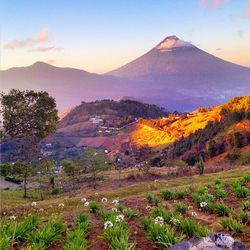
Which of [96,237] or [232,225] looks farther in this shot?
[96,237]

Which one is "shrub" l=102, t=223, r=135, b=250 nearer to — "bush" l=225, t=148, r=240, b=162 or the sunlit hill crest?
"bush" l=225, t=148, r=240, b=162

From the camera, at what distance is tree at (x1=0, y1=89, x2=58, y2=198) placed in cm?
4969

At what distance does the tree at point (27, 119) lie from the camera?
163 feet

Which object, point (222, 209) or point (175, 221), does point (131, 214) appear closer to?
point (175, 221)

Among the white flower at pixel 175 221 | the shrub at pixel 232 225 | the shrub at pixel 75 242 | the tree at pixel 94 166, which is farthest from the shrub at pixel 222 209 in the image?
the tree at pixel 94 166

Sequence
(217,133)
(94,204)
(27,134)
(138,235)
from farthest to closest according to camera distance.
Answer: (217,133) → (27,134) → (94,204) → (138,235)

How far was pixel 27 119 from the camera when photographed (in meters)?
53.7

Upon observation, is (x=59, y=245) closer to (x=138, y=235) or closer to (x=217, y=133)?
(x=138, y=235)

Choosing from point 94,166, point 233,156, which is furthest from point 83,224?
point 233,156

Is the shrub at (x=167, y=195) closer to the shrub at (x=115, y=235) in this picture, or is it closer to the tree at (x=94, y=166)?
the shrub at (x=115, y=235)

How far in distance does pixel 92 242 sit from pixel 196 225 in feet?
8.01

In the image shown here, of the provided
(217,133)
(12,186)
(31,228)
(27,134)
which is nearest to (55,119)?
(27,134)

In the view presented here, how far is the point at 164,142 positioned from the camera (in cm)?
17638

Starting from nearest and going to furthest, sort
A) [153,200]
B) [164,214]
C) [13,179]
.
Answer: [164,214], [153,200], [13,179]
